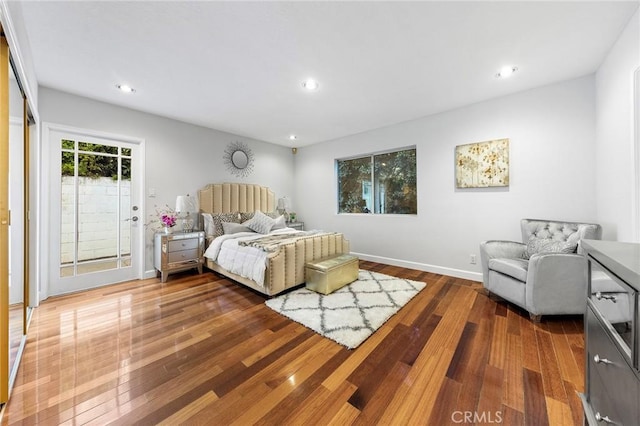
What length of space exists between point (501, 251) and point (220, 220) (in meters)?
4.03

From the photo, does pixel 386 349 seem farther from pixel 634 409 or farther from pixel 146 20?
pixel 146 20

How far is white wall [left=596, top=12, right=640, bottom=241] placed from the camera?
1854 mm

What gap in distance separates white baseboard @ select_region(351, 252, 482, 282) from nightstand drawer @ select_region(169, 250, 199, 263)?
291cm

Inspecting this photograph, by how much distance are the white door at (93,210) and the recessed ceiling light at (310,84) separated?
2.65 meters

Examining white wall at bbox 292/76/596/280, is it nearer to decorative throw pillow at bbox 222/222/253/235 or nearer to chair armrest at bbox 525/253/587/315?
chair armrest at bbox 525/253/587/315

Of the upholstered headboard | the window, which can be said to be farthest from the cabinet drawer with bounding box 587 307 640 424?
the upholstered headboard

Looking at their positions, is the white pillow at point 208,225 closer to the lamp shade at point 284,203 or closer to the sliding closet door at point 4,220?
the lamp shade at point 284,203

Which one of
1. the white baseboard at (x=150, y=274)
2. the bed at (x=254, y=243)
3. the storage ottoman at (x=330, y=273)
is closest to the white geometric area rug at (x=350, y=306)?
the storage ottoman at (x=330, y=273)

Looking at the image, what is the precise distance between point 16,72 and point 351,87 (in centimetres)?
281

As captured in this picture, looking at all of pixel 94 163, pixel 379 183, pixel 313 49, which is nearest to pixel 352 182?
pixel 379 183

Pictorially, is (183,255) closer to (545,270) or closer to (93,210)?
(93,210)

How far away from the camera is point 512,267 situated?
239 cm

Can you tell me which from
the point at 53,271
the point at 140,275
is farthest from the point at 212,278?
the point at 53,271

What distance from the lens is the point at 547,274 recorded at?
7.05ft
